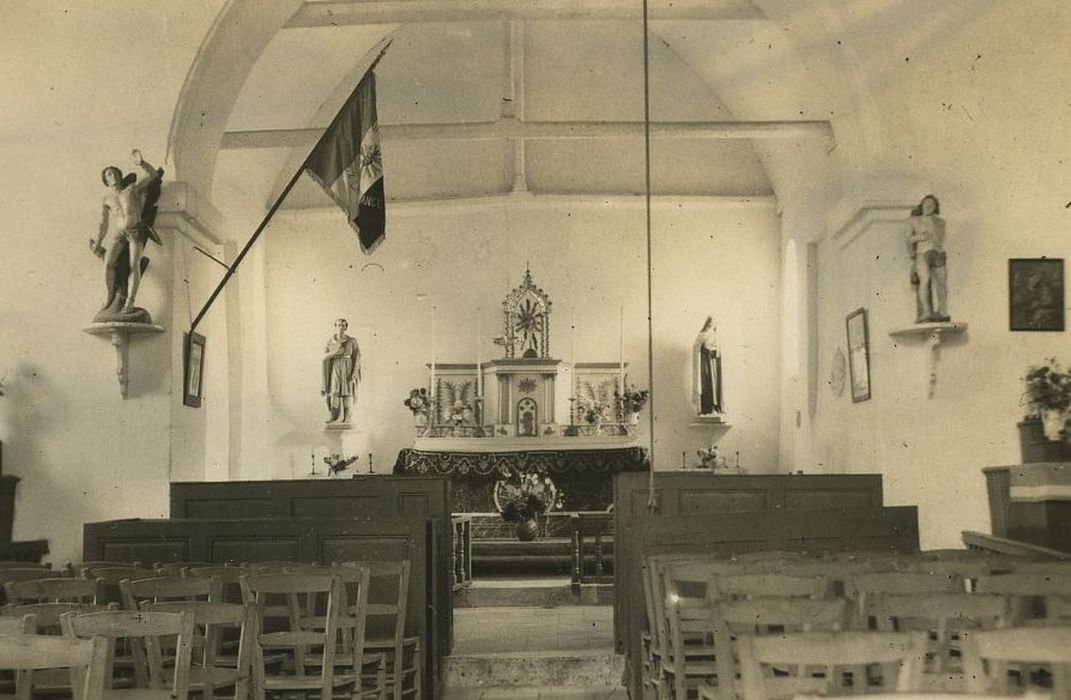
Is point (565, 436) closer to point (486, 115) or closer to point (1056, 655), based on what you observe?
point (486, 115)

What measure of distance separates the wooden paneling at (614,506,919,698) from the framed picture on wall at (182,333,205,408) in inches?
157

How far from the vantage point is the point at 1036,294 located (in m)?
10.4

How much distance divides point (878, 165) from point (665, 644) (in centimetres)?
666

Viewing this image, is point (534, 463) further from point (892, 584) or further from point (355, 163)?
point (892, 584)

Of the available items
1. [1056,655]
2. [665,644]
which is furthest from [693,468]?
[1056,655]

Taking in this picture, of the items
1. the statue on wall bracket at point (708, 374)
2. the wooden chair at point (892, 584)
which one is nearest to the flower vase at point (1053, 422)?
the wooden chair at point (892, 584)

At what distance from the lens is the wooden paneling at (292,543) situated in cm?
643

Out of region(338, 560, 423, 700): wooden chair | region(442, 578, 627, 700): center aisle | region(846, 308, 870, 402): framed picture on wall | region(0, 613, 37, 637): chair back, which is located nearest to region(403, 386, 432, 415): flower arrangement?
region(846, 308, 870, 402): framed picture on wall

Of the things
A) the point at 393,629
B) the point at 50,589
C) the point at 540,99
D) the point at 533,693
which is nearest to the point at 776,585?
the point at 50,589

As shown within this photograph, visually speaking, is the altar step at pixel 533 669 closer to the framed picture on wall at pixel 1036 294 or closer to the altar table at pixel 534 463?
the framed picture on wall at pixel 1036 294

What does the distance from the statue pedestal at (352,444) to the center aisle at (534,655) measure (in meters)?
6.44

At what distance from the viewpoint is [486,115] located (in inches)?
656

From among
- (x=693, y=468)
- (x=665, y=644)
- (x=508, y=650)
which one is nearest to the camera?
(x=665, y=644)

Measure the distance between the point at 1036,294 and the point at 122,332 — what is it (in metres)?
7.18
